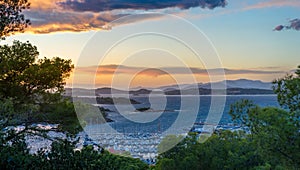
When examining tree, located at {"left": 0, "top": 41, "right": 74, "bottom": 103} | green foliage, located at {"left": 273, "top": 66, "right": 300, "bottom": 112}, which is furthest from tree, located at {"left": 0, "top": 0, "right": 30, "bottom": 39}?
green foliage, located at {"left": 273, "top": 66, "right": 300, "bottom": 112}

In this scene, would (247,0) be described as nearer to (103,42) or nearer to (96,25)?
(96,25)

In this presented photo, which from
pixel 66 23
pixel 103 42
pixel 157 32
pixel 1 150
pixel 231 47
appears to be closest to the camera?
pixel 1 150

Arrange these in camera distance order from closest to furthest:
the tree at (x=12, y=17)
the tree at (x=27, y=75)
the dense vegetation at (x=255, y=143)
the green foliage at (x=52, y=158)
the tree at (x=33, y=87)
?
1. the green foliage at (x=52, y=158)
2. the tree at (x=12, y=17)
3. the dense vegetation at (x=255, y=143)
4. the tree at (x=33, y=87)
5. the tree at (x=27, y=75)

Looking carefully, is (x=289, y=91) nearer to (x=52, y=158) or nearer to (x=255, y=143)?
(x=255, y=143)

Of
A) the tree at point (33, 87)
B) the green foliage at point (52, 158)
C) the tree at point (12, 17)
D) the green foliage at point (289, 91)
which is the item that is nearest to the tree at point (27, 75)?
the tree at point (33, 87)

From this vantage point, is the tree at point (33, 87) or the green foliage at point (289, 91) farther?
the tree at point (33, 87)

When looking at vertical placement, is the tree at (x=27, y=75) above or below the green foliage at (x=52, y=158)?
above

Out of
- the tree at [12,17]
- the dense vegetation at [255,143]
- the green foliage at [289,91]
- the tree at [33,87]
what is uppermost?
the tree at [12,17]

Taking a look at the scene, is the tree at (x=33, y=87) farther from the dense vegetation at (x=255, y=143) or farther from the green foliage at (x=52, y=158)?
the dense vegetation at (x=255, y=143)

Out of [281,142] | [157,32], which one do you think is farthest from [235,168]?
[157,32]

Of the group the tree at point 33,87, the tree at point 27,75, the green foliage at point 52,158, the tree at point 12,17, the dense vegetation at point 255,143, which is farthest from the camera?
the tree at point 27,75
